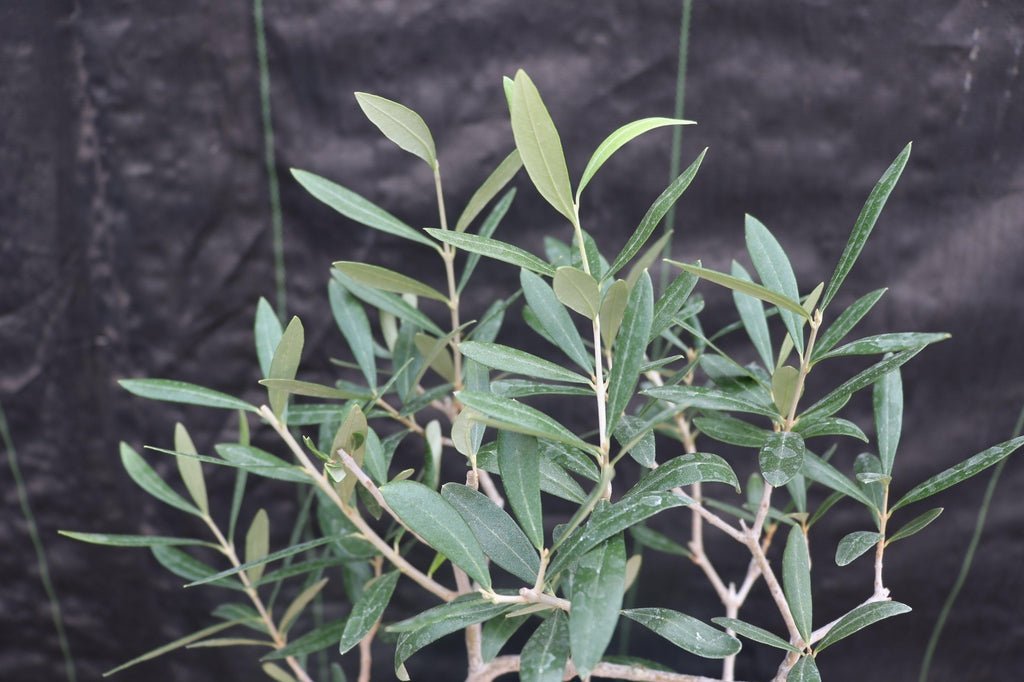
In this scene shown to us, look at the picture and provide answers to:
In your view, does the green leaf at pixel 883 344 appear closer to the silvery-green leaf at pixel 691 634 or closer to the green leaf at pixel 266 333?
the silvery-green leaf at pixel 691 634

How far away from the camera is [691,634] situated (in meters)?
0.60

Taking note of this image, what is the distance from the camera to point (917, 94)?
107cm

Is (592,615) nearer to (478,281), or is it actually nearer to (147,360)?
(478,281)

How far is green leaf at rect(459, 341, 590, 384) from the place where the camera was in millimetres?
574

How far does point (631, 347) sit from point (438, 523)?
17 cm

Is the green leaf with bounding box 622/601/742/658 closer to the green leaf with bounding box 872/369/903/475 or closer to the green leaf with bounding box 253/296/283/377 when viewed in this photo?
the green leaf with bounding box 872/369/903/475

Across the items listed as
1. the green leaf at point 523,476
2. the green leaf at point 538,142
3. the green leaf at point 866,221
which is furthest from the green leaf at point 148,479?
the green leaf at point 866,221

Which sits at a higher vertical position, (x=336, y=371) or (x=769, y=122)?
(x=769, y=122)

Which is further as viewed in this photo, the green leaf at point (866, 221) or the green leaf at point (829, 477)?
the green leaf at point (829, 477)

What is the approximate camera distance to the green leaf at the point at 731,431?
0.66 metres

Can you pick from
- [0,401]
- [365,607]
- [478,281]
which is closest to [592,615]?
[365,607]

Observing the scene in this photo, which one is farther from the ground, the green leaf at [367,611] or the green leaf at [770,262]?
the green leaf at [770,262]

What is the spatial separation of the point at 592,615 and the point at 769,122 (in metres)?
0.80

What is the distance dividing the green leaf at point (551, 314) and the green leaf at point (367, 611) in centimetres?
24
